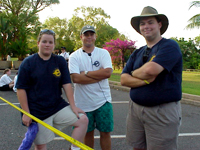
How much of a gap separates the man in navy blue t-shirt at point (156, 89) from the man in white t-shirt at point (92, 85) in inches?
24.3

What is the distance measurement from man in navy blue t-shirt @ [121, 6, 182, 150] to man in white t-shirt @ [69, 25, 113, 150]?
618mm

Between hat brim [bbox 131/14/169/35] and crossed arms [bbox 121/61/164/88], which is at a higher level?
hat brim [bbox 131/14/169/35]

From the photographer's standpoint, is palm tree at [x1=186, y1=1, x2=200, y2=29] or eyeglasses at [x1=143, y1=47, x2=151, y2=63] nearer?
eyeglasses at [x1=143, y1=47, x2=151, y2=63]

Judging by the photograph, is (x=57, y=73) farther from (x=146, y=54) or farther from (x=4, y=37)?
(x=4, y=37)

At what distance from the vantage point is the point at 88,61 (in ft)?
9.59

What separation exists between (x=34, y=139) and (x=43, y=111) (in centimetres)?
35

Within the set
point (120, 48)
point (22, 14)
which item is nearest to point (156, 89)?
point (120, 48)

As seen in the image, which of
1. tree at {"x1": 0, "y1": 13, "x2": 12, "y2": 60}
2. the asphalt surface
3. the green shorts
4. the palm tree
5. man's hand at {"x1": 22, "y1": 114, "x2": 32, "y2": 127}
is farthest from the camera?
tree at {"x1": 0, "y1": 13, "x2": 12, "y2": 60}

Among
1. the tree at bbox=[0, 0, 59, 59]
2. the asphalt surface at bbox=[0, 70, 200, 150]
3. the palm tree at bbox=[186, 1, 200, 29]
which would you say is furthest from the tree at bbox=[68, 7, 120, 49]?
the asphalt surface at bbox=[0, 70, 200, 150]

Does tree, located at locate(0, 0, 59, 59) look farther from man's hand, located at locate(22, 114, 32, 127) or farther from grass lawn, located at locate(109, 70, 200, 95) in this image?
man's hand, located at locate(22, 114, 32, 127)

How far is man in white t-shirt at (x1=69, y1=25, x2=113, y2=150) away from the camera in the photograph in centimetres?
281

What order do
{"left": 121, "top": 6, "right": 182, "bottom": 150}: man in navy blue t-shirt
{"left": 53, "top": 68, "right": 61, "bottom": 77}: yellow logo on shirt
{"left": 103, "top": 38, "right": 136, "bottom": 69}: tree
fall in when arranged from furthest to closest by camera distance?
{"left": 103, "top": 38, "right": 136, "bottom": 69}: tree → {"left": 53, "top": 68, "right": 61, "bottom": 77}: yellow logo on shirt → {"left": 121, "top": 6, "right": 182, "bottom": 150}: man in navy blue t-shirt

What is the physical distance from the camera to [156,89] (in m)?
2.08

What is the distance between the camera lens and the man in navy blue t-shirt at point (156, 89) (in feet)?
6.69
